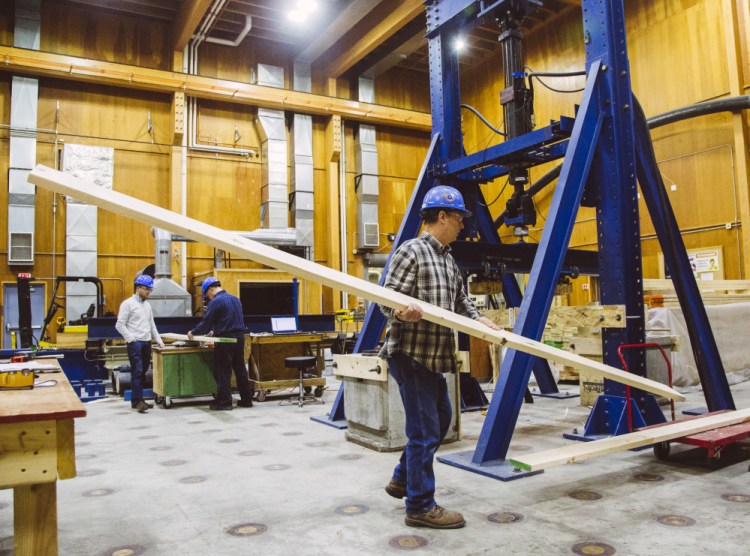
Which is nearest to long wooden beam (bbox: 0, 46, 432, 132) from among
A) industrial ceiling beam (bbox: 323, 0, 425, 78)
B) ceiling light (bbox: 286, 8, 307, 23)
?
industrial ceiling beam (bbox: 323, 0, 425, 78)

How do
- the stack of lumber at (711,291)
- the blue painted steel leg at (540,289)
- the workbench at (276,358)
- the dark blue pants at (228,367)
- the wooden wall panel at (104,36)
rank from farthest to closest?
the wooden wall panel at (104,36)
the stack of lumber at (711,291)
the workbench at (276,358)
the dark blue pants at (228,367)
the blue painted steel leg at (540,289)

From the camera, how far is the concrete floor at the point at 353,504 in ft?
8.72

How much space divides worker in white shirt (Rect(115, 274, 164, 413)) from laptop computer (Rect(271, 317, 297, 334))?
1701 mm

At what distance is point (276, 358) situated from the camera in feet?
28.9

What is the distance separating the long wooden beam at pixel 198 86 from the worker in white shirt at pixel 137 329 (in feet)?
28.1

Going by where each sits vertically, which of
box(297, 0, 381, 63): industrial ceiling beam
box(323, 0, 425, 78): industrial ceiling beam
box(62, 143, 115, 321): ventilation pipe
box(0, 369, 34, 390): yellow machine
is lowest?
box(0, 369, 34, 390): yellow machine

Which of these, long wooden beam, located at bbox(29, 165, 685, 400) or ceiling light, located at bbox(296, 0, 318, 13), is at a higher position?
ceiling light, located at bbox(296, 0, 318, 13)

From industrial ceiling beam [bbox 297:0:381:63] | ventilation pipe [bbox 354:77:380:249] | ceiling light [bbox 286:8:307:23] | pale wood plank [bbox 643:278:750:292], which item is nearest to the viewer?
pale wood plank [bbox 643:278:750:292]

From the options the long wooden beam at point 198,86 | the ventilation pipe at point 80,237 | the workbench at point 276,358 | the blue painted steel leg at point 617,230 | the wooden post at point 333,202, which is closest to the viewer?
the blue painted steel leg at point 617,230

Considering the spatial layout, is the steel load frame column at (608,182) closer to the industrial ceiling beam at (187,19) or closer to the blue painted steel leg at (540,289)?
the blue painted steel leg at (540,289)

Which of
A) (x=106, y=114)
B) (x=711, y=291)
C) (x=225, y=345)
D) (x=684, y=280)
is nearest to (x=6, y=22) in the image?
(x=106, y=114)

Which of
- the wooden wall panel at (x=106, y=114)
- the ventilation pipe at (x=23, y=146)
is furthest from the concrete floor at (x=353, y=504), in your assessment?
the wooden wall panel at (x=106, y=114)

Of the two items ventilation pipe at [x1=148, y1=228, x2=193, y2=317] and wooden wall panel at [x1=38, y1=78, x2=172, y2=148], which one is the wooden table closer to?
ventilation pipe at [x1=148, y1=228, x2=193, y2=317]

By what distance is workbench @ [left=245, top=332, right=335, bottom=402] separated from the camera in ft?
26.0
